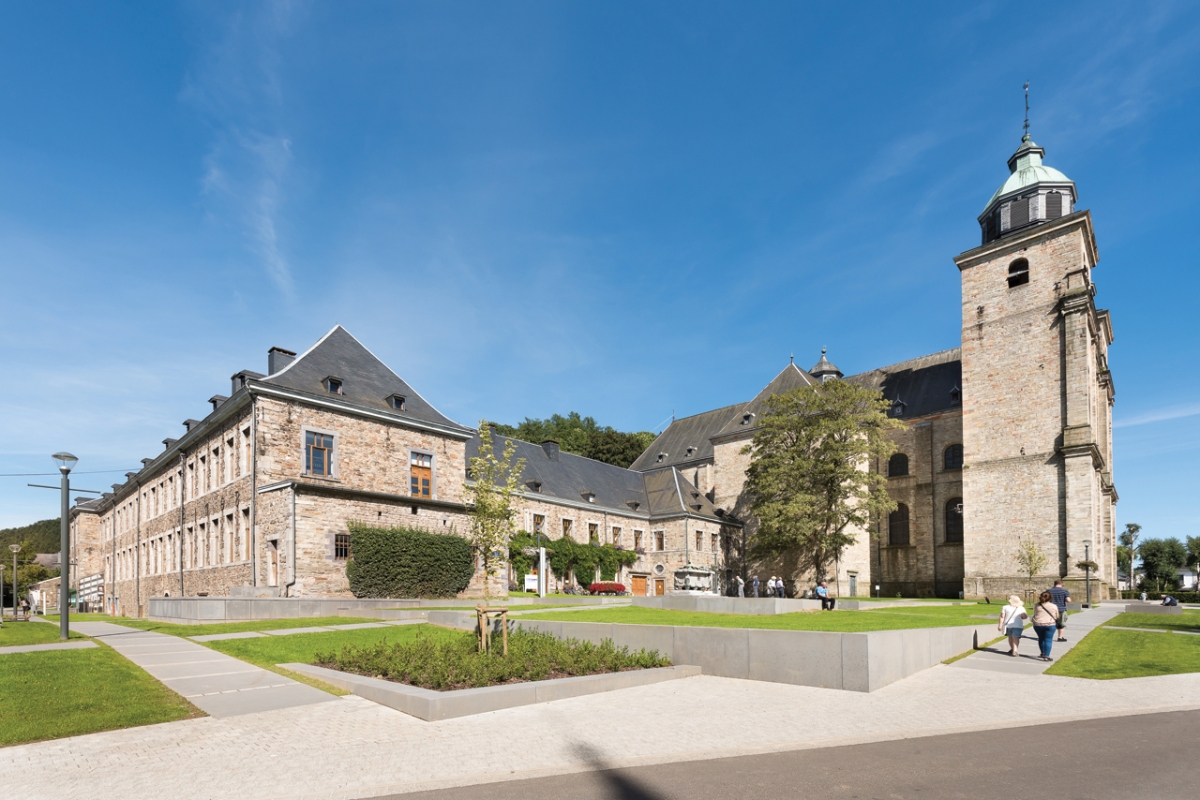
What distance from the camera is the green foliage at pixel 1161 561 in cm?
8906

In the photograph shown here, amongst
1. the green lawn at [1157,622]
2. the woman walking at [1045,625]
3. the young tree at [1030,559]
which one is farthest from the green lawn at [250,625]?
the young tree at [1030,559]

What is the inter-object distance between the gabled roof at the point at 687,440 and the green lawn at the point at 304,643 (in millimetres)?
39985

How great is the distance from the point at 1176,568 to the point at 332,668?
385ft

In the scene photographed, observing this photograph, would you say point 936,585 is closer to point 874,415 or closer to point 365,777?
point 874,415

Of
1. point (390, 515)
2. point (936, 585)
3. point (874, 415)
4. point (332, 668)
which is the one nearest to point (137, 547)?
point (390, 515)

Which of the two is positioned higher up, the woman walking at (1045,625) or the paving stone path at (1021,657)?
the woman walking at (1045,625)

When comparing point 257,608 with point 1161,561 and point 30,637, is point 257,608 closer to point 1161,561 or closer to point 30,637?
point 30,637

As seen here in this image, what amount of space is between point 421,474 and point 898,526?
35.2 metres

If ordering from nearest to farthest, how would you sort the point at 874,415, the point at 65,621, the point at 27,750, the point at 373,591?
the point at 27,750 → the point at 65,621 → the point at 373,591 → the point at 874,415

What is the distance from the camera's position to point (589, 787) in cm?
564

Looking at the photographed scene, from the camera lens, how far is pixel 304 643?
1383cm

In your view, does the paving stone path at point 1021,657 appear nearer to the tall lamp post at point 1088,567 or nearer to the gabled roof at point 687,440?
the tall lamp post at point 1088,567

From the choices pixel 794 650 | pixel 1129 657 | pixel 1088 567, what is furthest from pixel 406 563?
pixel 1088 567

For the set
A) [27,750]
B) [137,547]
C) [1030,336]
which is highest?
[1030,336]
